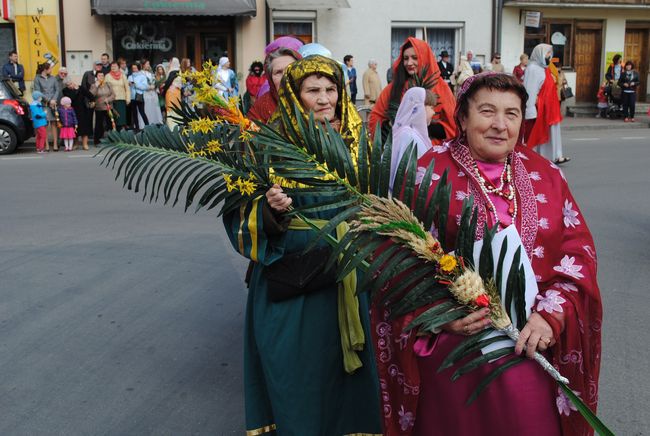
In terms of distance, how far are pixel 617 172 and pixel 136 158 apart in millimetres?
10058

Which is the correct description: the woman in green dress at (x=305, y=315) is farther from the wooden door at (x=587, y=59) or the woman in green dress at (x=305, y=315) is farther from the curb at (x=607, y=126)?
the wooden door at (x=587, y=59)

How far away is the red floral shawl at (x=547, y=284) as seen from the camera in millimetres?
2436

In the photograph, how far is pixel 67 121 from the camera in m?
16.6

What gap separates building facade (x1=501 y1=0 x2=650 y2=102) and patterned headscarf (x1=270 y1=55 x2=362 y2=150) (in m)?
22.2

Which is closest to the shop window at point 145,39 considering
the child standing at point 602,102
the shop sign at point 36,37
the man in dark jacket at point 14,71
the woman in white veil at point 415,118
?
the shop sign at point 36,37

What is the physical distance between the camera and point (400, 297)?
93.2 inches

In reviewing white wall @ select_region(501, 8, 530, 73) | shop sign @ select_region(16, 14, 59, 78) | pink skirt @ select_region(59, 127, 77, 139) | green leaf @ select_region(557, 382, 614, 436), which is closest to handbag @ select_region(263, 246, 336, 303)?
green leaf @ select_region(557, 382, 614, 436)

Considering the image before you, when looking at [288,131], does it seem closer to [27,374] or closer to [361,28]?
[27,374]

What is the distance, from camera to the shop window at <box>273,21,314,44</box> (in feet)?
75.2

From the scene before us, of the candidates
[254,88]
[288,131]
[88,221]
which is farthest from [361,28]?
[288,131]

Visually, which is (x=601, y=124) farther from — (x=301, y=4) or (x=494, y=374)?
(x=494, y=374)

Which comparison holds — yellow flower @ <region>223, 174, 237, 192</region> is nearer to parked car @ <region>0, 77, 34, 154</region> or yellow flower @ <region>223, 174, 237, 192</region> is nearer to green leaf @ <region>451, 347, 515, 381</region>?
green leaf @ <region>451, 347, 515, 381</region>

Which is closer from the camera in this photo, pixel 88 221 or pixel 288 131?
pixel 288 131

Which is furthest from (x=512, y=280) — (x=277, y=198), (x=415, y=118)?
(x=415, y=118)
